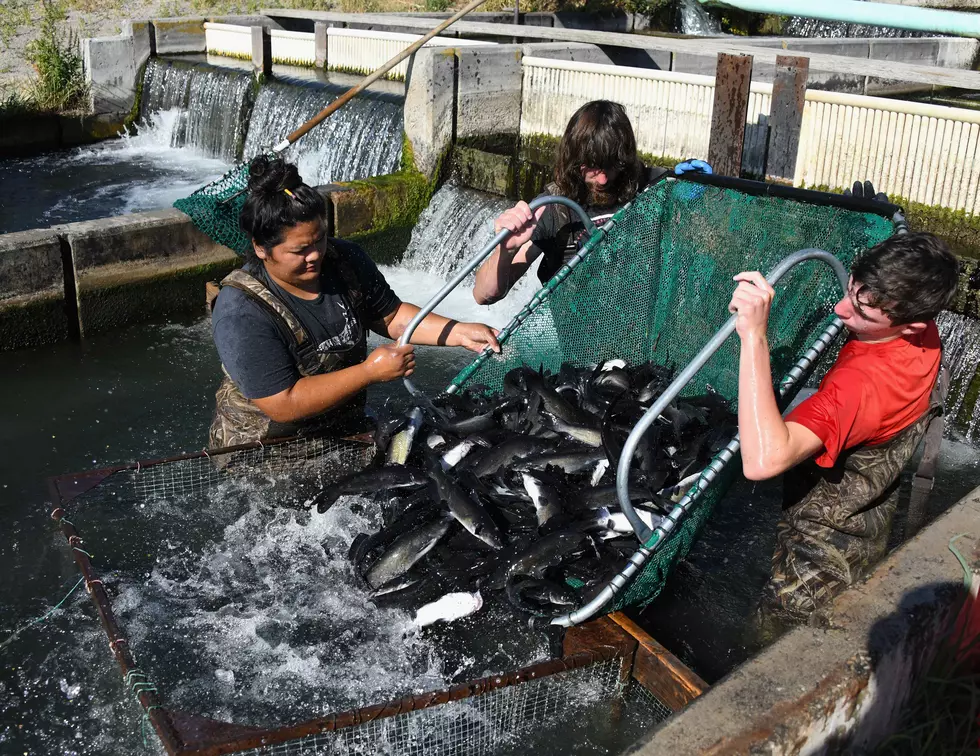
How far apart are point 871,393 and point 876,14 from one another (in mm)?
1595

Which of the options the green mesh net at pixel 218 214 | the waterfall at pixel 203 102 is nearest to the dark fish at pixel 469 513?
the green mesh net at pixel 218 214

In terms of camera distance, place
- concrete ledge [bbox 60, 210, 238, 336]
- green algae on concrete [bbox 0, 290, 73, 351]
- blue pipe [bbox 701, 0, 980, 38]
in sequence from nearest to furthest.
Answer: blue pipe [bbox 701, 0, 980, 38]
green algae on concrete [bbox 0, 290, 73, 351]
concrete ledge [bbox 60, 210, 238, 336]

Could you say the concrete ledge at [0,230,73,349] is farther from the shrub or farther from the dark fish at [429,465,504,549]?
the shrub

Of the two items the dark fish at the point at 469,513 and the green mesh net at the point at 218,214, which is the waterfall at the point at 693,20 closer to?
the green mesh net at the point at 218,214

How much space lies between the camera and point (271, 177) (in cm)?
362

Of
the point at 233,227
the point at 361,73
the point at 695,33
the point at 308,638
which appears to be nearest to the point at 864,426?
the point at 308,638

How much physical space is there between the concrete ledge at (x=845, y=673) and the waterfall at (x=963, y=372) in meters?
3.89

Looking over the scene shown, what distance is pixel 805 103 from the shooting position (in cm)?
841

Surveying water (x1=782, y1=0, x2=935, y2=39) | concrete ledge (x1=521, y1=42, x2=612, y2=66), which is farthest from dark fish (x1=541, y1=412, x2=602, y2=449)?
water (x1=782, y1=0, x2=935, y2=39)

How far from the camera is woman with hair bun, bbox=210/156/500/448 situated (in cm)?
365

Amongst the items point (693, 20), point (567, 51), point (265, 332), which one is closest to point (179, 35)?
point (567, 51)

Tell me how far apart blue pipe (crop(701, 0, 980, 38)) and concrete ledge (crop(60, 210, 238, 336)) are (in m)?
7.37

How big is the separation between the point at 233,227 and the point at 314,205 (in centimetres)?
186

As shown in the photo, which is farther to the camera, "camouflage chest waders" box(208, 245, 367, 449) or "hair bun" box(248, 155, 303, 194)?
"camouflage chest waders" box(208, 245, 367, 449)
